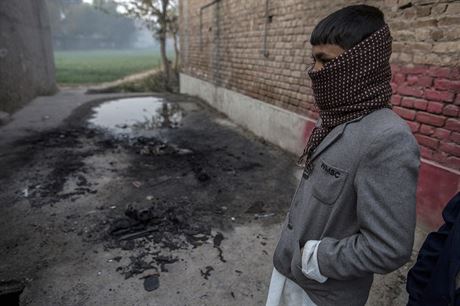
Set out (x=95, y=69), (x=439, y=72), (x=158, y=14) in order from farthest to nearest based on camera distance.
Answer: (x=95, y=69)
(x=158, y=14)
(x=439, y=72)

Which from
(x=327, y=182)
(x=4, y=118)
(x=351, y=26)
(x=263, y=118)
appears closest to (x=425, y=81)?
(x=351, y=26)

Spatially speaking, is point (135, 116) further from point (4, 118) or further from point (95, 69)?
point (95, 69)

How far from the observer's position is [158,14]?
54.0ft

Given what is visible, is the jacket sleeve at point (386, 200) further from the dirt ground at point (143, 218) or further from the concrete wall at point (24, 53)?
the concrete wall at point (24, 53)

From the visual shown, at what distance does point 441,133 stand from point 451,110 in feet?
0.85

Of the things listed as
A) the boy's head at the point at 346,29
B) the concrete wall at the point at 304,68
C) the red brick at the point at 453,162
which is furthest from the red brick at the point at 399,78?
the boy's head at the point at 346,29

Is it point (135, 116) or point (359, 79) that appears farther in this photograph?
point (135, 116)

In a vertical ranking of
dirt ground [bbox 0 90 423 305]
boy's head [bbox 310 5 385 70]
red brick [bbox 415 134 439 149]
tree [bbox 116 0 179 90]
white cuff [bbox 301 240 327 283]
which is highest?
tree [bbox 116 0 179 90]

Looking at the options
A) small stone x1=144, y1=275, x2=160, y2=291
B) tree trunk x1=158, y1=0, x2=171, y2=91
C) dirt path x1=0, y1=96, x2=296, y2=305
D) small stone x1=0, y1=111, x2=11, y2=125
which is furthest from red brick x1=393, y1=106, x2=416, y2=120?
tree trunk x1=158, y1=0, x2=171, y2=91

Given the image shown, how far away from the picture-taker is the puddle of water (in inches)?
325

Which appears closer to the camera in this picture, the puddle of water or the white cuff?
the white cuff

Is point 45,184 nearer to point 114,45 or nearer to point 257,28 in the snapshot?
point 257,28

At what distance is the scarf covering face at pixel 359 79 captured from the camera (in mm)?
1074

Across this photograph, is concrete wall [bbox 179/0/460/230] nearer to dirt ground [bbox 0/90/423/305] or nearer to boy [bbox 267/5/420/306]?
dirt ground [bbox 0/90/423/305]
